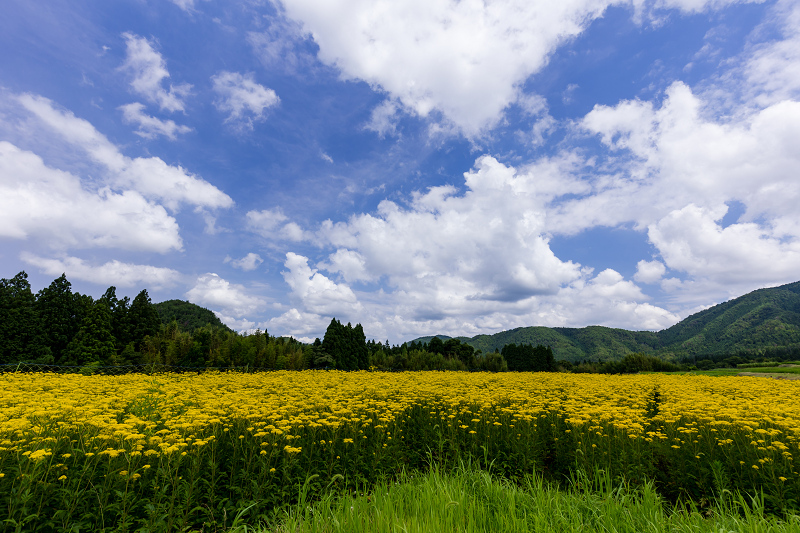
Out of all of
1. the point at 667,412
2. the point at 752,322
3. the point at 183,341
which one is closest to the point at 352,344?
the point at 183,341

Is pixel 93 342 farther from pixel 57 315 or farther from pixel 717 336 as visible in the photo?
pixel 717 336

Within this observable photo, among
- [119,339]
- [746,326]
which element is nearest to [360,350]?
[119,339]

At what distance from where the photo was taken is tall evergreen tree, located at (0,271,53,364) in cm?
3362

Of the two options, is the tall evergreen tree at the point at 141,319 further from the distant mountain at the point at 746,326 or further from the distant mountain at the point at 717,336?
the distant mountain at the point at 746,326

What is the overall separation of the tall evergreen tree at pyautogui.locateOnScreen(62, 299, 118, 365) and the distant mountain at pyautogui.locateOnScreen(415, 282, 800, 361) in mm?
157618

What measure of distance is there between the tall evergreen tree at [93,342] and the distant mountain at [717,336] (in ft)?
517

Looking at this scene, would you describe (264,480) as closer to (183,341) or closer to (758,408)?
(758,408)

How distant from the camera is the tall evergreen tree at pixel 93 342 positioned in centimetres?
3288

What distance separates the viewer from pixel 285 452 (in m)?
5.73

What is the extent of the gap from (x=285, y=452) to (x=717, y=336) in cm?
21505

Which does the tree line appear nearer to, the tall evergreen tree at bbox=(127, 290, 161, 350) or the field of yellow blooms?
the tall evergreen tree at bbox=(127, 290, 161, 350)

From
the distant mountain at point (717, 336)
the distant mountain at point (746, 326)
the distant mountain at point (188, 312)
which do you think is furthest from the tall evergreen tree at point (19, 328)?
the distant mountain at point (746, 326)

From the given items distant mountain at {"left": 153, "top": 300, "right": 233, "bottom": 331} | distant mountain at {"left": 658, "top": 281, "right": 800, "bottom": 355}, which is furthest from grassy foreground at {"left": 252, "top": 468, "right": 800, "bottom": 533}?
distant mountain at {"left": 658, "top": 281, "right": 800, "bottom": 355}

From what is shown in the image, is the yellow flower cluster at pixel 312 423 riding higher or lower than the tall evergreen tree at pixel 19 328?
A: lower
